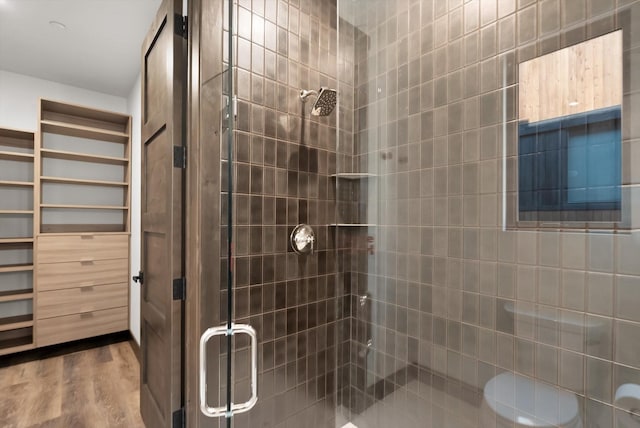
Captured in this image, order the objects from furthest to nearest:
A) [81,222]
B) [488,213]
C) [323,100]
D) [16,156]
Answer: [81,222], [16,156], [323,100], [488,213]

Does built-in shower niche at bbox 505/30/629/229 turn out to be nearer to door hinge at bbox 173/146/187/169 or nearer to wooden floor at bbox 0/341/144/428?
door hinge at bbox 173/146/187/169

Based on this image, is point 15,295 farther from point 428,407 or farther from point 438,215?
point 438,215

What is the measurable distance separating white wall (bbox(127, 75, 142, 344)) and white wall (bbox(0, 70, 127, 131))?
579mm

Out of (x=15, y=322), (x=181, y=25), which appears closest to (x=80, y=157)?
(x=15, y=322)

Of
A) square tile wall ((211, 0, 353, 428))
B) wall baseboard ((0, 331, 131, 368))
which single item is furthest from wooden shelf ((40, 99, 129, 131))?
square tile wall ((211, 0, 353, 428))

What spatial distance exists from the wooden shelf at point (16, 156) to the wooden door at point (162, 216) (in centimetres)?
187

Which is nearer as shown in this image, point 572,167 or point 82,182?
point 572,167

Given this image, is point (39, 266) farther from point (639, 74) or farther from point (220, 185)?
point (639, 74)

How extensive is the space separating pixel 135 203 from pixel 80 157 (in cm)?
74

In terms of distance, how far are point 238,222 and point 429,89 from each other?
1005mm

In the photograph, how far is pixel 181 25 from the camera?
1.29 metres

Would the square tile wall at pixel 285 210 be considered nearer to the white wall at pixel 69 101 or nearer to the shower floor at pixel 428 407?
the shower floor at pixel 428 407

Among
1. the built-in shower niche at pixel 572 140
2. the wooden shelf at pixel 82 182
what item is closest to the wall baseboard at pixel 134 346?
the wooden shelf at pixel 82 182

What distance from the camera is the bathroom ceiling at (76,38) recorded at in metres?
1.87
